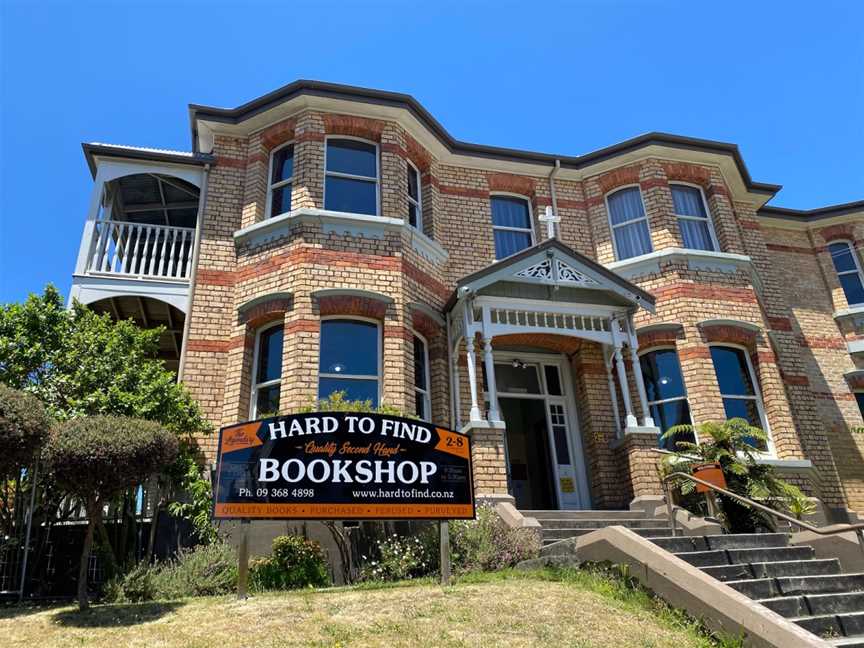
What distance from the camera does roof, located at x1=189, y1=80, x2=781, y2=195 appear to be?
42.7 ft

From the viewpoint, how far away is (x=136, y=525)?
9.22 m

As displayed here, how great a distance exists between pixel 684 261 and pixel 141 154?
39.1ft

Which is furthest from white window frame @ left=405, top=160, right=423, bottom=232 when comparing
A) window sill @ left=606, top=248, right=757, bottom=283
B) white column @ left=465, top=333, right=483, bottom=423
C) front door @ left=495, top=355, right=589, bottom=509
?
window sill @ left=606, top=248, right=757, bottom=283

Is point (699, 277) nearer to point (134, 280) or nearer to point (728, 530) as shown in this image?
point (728, 530)

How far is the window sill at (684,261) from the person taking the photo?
531 inches

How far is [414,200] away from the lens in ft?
44.8

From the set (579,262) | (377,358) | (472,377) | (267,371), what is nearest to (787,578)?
(472,377)

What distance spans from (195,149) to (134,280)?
411 centimetres

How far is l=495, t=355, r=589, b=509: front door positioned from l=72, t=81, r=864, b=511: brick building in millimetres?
45

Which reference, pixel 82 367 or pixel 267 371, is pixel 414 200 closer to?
pixel 267 371

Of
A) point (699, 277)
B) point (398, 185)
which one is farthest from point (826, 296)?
point (398, 185)

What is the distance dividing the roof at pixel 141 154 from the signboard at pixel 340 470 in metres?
8.09

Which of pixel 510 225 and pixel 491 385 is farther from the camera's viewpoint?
pixel 510 225

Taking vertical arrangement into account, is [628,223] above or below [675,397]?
above
